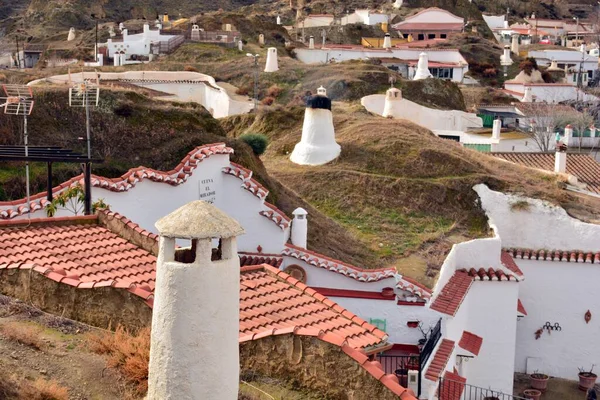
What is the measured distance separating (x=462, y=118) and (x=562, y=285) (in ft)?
83.9

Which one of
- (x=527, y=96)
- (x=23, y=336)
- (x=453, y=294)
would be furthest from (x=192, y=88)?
(x=23, y=336)

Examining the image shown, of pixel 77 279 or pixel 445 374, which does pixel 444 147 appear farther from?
pixel 77 279

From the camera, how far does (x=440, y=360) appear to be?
17.8m

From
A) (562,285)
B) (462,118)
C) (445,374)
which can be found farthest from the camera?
(462,118)

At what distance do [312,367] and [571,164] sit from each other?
2519 centimetres

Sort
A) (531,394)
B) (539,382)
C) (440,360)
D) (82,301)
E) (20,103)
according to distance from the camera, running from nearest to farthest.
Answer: (82,301), (440,360), (20,103), (531,394), (539,382)

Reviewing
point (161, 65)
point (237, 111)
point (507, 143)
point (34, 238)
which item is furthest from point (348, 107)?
point (34, 238)

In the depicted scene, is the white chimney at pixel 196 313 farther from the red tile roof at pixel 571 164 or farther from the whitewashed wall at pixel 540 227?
the red tile roof at pixel 571 164

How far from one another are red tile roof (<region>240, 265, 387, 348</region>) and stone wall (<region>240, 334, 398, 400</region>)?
0.46 meters

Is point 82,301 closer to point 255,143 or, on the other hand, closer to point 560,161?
point 255,143

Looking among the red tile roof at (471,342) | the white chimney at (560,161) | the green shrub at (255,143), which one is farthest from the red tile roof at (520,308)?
the white chimney at (560,161)

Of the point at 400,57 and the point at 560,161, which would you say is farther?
the point at 400,57

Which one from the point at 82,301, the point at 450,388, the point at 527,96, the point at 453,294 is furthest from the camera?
the point at 527,96

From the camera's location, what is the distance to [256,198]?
67.6ft
